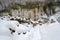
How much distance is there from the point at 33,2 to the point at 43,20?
0.42 metres

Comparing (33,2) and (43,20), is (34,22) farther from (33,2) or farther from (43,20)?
(33,2)

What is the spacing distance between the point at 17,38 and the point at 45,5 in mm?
983

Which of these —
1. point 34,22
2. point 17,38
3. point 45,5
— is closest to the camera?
point 17,38

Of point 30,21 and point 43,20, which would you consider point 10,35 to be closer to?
point 30,21

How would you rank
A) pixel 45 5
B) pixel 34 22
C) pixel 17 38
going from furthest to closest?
pixel 45 5 < pixel 34 22 < pixel 17 38

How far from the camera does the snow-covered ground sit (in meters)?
2.62

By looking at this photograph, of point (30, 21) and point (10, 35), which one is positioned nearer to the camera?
point (10, 35)

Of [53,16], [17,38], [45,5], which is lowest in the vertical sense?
[17,38]

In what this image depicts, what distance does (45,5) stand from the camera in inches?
124

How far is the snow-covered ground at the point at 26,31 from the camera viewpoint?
262cm

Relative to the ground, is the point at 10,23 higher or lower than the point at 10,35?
higher

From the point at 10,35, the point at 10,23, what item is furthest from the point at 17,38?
the point at 10,23

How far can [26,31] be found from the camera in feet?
8.96

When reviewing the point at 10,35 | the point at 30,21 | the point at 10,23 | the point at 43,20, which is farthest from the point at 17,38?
the point at 43,20
